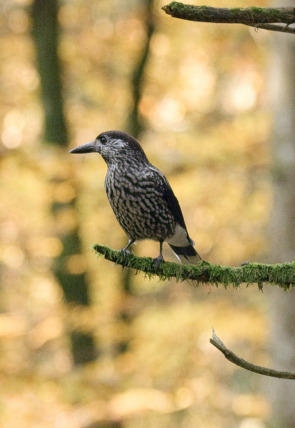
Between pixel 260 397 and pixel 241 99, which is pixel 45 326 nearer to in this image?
pixel 260 397

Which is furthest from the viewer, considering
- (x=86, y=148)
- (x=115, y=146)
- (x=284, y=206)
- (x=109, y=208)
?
(x=109, y=208)

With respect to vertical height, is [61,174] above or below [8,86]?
below

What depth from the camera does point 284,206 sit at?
6086 millimetres

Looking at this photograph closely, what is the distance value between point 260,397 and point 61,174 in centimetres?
407

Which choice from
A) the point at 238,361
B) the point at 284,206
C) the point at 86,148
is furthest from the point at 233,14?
the point at 284,206

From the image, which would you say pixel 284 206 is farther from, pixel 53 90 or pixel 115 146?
pixel 53 90

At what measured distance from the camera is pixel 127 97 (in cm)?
879

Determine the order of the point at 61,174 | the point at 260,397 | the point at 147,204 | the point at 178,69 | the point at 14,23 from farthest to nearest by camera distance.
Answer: the point at 178,69, the point at 14,23, the point at 260,397, the point at 61,174, the point at 147,204

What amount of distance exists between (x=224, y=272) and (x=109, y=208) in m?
6.47

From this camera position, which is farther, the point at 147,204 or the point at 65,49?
the point at 65,49

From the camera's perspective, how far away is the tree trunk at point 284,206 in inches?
236

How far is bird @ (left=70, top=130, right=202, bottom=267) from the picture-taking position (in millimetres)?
3311

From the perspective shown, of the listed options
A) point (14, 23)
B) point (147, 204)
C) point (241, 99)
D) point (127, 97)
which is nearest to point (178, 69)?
point (241, 99)

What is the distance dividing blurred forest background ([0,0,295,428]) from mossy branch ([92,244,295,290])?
4118 millimetres
